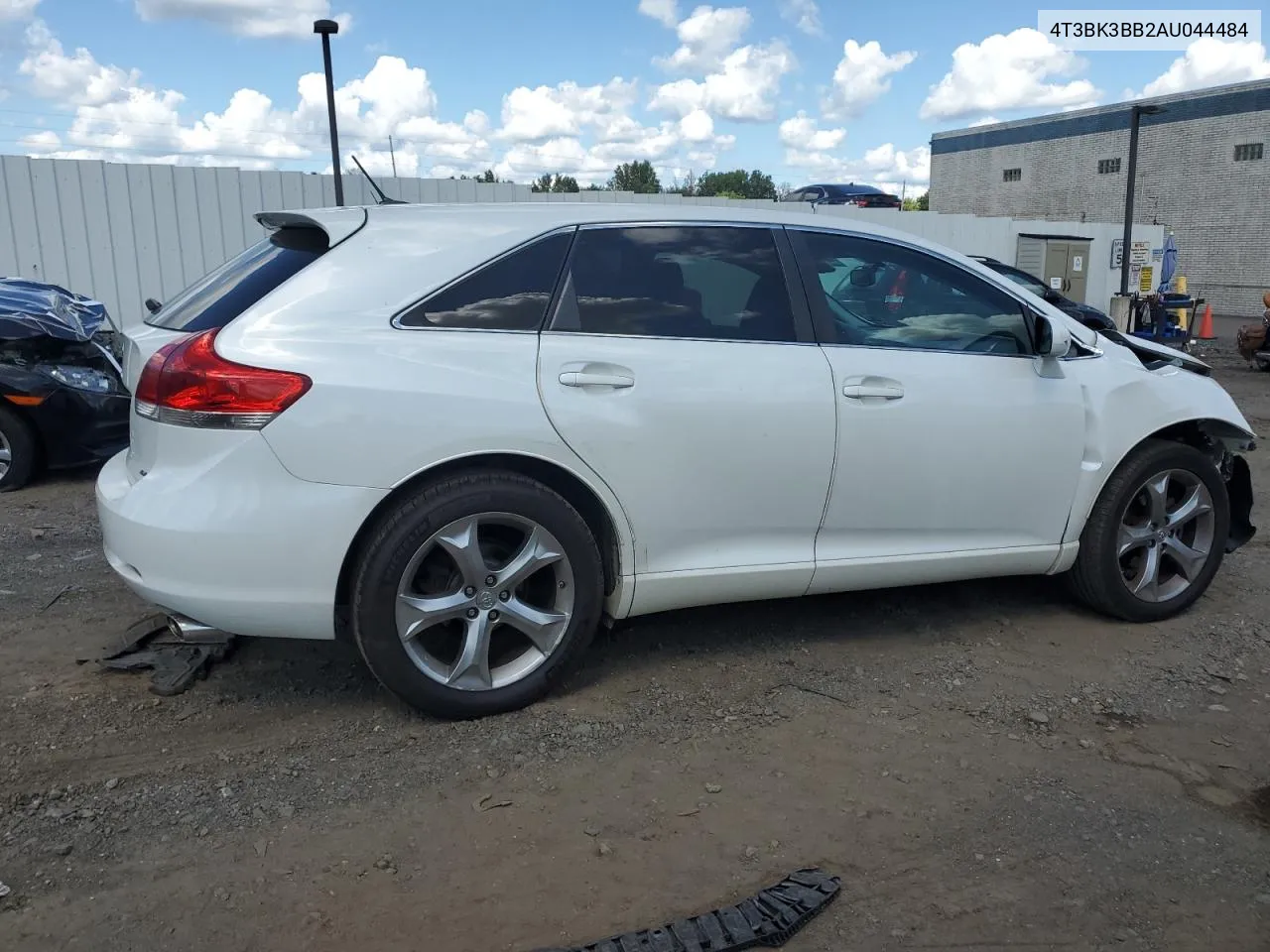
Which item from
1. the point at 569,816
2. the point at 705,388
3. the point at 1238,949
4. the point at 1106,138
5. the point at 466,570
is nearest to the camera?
the point at 1238,949

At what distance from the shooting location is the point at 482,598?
10.6 feet

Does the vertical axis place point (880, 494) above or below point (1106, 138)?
below

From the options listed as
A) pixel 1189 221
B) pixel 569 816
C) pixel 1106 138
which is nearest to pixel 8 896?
pixel 569 816

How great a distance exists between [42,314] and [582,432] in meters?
5.19

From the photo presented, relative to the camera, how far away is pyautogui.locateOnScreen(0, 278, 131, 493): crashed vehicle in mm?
6512

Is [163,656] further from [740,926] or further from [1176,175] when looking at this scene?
[1176,175]

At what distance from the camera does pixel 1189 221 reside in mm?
33875

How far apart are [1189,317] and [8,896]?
69.2 feet

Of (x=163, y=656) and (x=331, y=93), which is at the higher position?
(x=331, y=93)

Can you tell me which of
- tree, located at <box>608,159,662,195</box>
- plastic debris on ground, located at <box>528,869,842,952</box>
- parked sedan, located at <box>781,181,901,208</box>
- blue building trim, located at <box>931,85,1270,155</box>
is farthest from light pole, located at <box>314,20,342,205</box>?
tree, located at <box>608,159,662,195</box>

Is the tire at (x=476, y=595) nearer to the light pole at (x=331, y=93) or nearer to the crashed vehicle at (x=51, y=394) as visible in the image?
the crashed vehicle at (x=51, y=394)

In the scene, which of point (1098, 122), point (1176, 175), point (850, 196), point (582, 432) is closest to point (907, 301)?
point (582, 432)

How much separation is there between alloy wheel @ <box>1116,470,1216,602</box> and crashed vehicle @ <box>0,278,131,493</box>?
584cm

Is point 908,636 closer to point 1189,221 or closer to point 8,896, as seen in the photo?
point 8,896
